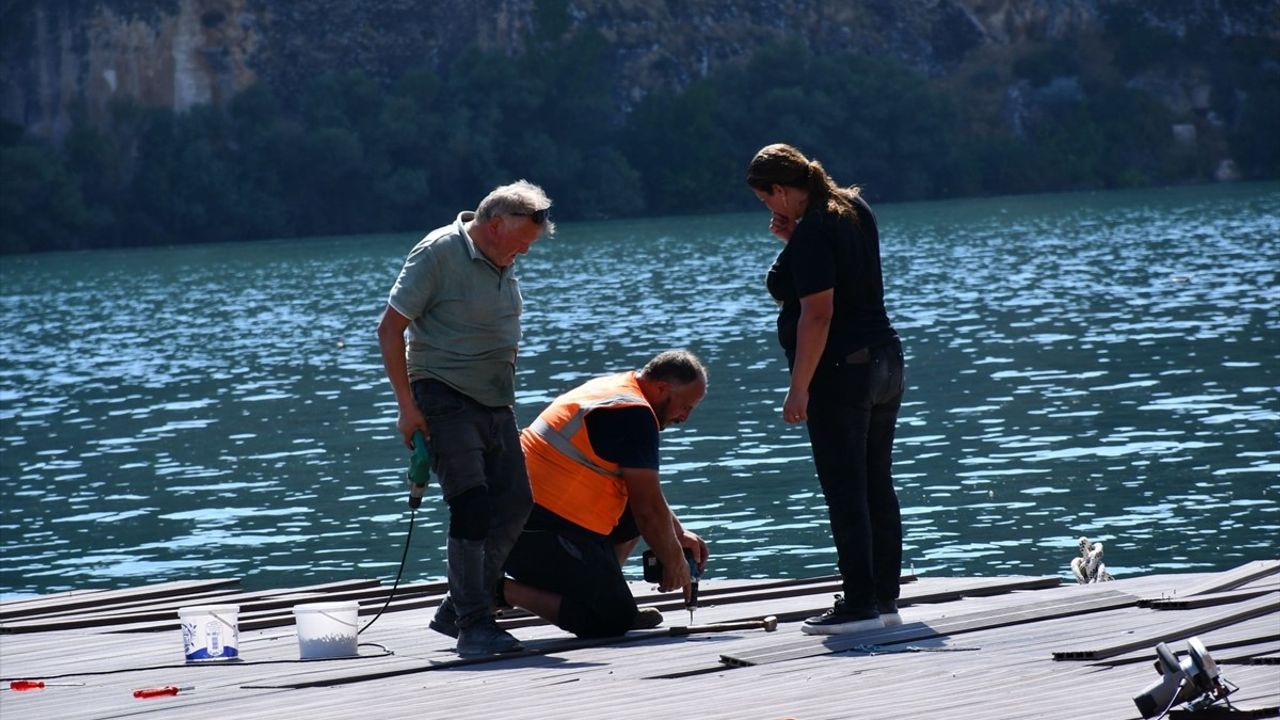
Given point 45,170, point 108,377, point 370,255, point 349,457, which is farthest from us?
point 45,170

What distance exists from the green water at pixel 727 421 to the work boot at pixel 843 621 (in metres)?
6.35

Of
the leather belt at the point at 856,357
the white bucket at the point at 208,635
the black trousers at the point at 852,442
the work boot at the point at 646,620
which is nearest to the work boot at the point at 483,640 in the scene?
the work boot at the point at 646,620

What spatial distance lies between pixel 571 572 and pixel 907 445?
12.8 m

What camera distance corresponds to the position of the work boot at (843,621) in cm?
743

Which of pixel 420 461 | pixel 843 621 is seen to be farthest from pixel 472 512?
pixel 843 621

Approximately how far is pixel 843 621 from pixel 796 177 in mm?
1666

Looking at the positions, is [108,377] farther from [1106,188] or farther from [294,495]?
[1106,188]

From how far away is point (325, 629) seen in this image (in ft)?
24.9

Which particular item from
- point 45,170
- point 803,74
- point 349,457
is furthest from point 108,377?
point 803,74

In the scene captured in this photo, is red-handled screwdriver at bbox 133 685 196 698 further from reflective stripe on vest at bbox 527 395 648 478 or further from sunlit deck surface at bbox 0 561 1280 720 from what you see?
reflective stripe on vest at bbox 527 395 648 478

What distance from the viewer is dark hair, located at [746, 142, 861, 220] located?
24.5 ft

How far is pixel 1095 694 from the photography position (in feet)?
18.6

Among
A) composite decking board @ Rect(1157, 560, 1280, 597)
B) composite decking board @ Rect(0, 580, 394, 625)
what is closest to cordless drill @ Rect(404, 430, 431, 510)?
composite decking board @ Rect(0, 580, 394, 625)

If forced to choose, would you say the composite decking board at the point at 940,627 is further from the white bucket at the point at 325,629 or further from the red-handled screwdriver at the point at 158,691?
the red-handled screwdriver at the point at 158,691
